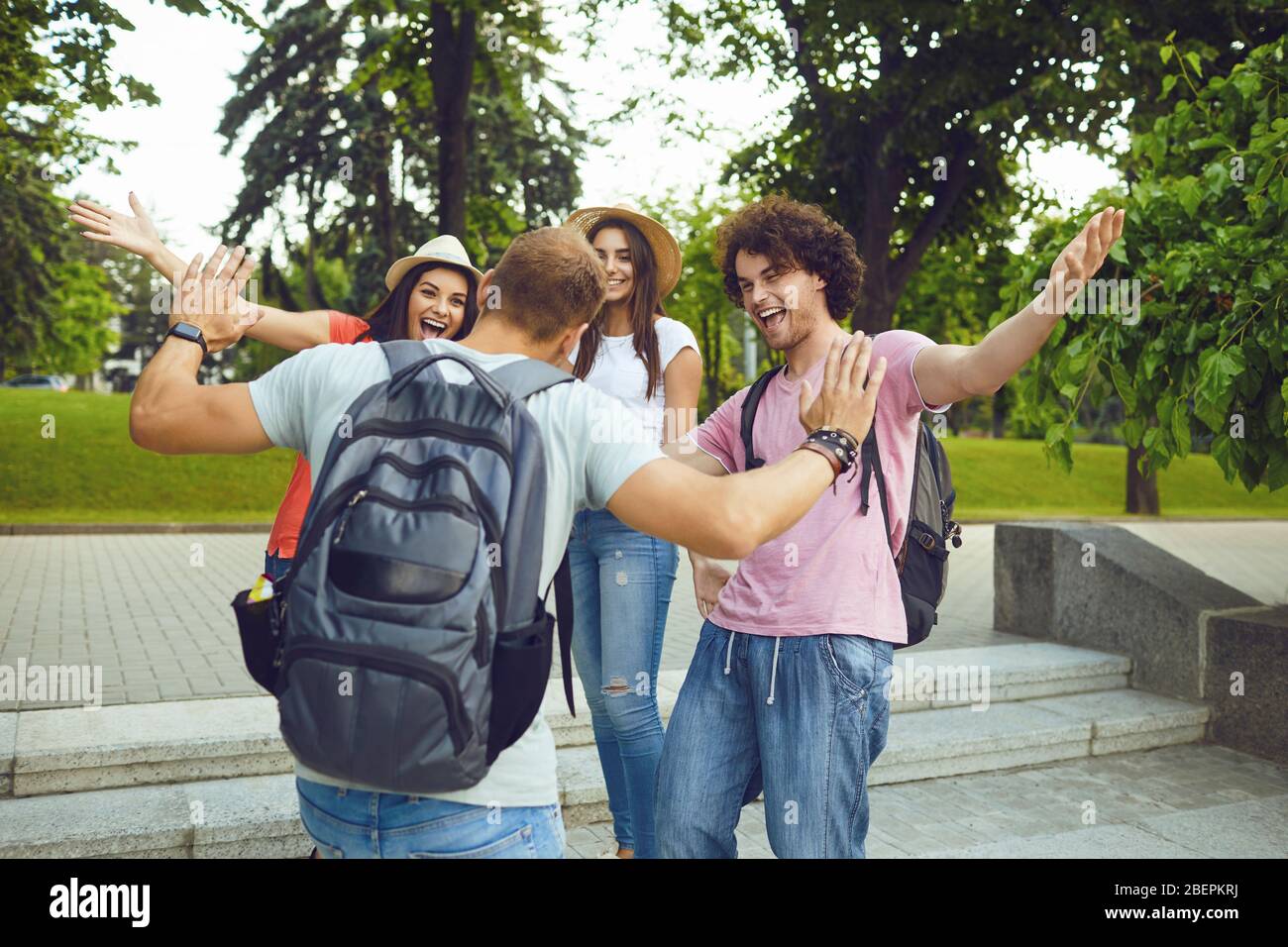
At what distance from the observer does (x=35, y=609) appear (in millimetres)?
8938

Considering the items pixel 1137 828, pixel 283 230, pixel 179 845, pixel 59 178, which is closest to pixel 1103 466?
pixel 283 230

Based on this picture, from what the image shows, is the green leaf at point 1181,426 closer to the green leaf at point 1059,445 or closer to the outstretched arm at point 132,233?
the green leaf at point 1059,445

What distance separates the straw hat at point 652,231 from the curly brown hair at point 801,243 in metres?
0.96

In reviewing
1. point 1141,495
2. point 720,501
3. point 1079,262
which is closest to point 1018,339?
point 1079,262

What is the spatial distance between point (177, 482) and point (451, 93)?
1107cm

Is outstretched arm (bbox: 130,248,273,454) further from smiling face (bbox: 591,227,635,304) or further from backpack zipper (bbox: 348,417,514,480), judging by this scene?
smiling face (bbox: 591,227,635,304)

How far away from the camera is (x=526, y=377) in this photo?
2.01m

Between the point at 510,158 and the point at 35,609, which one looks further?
the point at 510,158

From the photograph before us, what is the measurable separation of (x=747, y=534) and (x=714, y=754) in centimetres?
107

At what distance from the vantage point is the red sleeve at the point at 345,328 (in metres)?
4.03

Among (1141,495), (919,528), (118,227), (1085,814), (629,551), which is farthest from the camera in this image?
(1141,495)

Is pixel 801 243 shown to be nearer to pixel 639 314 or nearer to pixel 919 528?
pixel 919 528

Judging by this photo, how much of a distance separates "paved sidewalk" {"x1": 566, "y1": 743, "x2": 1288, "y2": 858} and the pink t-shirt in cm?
224

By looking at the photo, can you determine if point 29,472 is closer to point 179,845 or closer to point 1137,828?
point 179,845
